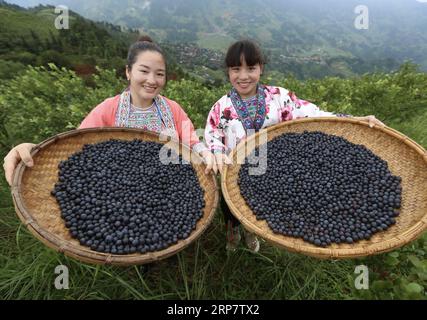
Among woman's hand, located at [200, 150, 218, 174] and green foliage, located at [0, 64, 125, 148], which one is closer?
woman's hand, located at [200, 150, 218, 174]

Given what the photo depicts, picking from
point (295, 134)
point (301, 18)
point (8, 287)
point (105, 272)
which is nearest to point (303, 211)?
point (295, 134)

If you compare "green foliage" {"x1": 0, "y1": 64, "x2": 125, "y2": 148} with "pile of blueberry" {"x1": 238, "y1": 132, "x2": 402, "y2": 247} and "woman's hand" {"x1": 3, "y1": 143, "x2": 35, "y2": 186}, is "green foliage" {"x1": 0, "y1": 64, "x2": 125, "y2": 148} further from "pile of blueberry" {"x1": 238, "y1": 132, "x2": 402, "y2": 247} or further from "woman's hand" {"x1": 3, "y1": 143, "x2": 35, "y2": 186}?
"pile of blueberry" {"x1": 238, "y1": 132, "x2": 402, "y2": 247}

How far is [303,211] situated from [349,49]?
155 metres

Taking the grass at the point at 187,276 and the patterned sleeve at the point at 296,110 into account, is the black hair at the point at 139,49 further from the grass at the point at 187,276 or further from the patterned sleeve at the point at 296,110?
the grass at the point at 187,276

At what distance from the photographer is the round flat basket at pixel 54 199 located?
6.34 feet

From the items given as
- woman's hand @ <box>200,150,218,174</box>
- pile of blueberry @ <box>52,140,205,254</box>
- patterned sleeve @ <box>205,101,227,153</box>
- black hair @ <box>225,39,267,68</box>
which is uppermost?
black hair @ <box>225,39,267,68</box>

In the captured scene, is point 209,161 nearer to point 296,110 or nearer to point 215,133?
point 215,133

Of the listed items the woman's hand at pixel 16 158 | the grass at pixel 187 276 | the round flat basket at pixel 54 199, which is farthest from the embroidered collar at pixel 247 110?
the woman's hand at pixel 16 158

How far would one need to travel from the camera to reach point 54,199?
2.45 metres

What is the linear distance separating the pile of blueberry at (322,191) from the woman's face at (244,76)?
0.59 m

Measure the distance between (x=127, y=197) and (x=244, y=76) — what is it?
149cm

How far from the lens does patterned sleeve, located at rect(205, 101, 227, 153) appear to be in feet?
9.52

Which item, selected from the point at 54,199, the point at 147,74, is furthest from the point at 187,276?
the point at 147,74

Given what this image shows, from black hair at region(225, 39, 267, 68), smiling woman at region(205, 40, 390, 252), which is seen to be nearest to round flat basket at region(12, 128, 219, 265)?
smiling woman at region(205, 40, 390, 252)
